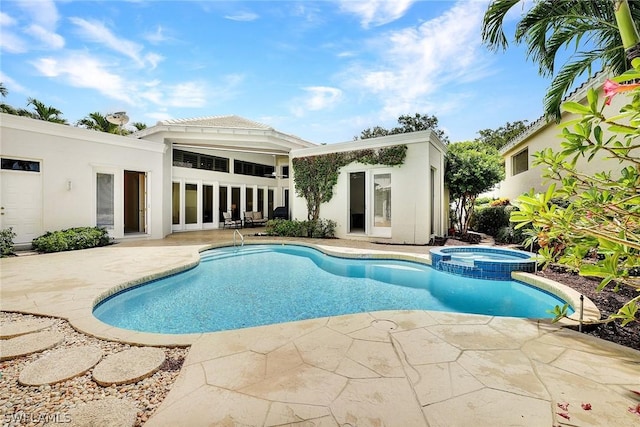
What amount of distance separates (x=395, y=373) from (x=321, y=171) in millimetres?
9491

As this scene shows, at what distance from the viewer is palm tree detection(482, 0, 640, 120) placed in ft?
15.4

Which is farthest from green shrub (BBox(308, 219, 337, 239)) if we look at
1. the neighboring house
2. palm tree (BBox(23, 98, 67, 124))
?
palm tree (BBox(23, 98, 67, 124))

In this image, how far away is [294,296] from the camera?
4973 mm

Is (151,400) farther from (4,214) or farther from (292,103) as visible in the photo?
(292,103)

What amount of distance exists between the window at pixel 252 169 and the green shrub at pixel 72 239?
699 centimetres

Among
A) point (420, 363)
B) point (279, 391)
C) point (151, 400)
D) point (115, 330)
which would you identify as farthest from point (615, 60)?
point (115, 330)

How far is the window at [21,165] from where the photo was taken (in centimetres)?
747

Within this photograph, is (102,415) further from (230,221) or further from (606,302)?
(230,221)

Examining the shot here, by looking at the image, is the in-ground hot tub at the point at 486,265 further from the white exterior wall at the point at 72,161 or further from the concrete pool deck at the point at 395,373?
the white exterior wall at the point at 72,161

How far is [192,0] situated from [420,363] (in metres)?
8.64

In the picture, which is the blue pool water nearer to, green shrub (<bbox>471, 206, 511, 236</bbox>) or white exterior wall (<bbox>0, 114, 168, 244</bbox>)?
white exterior wall (<bbox>0, 114, 168, 244</bbox>)

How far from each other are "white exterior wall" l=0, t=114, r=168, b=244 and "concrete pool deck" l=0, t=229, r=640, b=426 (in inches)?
238

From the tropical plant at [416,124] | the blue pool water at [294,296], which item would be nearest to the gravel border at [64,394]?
the blue pool water at [294,296]

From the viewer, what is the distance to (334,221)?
11016 millimetres
